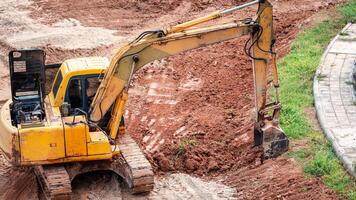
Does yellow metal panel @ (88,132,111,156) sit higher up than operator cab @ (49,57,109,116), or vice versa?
operator cab @ (49,57,109,116)

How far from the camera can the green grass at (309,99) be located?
1323 cm

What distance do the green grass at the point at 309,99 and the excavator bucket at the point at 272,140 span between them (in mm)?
241

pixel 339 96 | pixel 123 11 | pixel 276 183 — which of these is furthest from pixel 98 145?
pixel 123 11

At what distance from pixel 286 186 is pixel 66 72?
4.42 meters

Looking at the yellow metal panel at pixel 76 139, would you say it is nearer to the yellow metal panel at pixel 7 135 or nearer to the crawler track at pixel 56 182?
the crawler track at pixel 56 182

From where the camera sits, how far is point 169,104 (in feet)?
58.3

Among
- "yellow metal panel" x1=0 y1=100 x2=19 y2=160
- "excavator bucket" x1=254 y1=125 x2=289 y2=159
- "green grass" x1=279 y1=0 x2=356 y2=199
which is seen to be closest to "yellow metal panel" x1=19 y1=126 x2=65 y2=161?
"yellow metal panel" x1=0 y1=100 x2=19 y2=160

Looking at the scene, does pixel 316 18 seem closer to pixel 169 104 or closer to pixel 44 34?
pixel 169 104

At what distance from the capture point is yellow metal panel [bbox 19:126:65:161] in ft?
41.5

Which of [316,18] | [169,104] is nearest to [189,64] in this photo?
[169,104]

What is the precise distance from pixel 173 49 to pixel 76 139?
231cm

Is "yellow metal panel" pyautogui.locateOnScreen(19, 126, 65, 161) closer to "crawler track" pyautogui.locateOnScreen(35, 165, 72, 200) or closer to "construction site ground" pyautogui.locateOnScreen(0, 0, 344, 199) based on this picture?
"crawler track" pyautogui.locateOnScreen(35, 165, 72, 200)

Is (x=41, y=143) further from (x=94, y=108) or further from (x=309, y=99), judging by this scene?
(x=309, y=99)

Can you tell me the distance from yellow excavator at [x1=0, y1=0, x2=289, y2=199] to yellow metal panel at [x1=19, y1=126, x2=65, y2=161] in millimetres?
17
